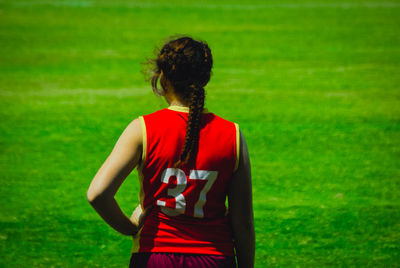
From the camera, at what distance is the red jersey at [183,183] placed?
2498 mm

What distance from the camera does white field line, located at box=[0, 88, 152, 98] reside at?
12.4 m

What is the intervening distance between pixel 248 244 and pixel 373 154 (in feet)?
20.9

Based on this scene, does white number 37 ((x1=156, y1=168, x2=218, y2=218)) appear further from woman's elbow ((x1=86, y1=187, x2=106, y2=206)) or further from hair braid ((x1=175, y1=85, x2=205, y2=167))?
woman's elbow ((x1=86, y1=187, x2=106, y2=206))

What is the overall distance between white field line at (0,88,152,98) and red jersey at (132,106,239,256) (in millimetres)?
9976

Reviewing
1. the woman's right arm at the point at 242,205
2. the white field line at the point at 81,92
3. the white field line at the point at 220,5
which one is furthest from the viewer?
the white field line at the point at 220,5

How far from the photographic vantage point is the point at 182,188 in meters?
2.53

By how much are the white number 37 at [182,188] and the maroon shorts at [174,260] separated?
17 centimetres

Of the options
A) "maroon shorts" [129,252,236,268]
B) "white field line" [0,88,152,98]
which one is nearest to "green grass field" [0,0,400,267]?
"white field line" [0,88,152,98]

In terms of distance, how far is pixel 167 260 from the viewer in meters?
2.54

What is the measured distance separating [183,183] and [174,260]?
0.32 m

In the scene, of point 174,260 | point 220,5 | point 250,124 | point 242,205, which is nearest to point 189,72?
point 242,205

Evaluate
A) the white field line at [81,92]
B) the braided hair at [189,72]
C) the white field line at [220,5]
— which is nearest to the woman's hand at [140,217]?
the braided hair at [189,72]

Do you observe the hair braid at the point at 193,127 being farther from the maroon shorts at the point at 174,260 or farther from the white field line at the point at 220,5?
the white field line at the point at 220,5

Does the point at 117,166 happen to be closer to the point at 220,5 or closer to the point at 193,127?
the point at 193,127
